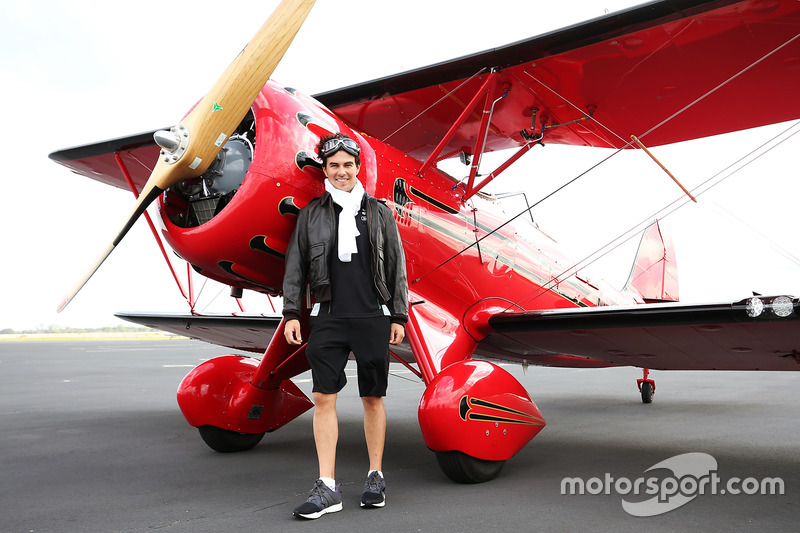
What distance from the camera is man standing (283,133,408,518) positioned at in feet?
10.8

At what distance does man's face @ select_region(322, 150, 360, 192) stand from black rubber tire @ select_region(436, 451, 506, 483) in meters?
1.70

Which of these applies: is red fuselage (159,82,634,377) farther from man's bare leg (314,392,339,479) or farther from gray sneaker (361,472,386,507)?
gray sneaker (361,472,386,507)

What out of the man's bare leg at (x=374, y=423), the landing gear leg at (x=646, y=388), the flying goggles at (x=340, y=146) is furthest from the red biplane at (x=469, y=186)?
the landing gear leg at (x=646, y=388)

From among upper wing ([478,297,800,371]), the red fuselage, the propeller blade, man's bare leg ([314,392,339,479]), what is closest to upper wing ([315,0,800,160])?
the red fuselage

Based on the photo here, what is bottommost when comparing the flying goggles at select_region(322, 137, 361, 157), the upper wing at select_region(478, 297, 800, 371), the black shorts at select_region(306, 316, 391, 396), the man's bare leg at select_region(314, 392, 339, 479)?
the man's bare leg at select_region(314, 392, 339, 479)

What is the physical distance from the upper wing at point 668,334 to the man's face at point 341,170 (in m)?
1.91

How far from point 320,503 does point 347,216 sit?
147 cm

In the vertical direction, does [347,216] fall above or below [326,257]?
above

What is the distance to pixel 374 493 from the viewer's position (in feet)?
10.5

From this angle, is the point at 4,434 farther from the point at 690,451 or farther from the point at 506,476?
the point at 690,451

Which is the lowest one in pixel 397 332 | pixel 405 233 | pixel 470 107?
pixel 397 332

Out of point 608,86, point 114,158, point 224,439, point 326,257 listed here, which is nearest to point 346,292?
point 326,257

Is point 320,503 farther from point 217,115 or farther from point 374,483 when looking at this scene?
point 217,115

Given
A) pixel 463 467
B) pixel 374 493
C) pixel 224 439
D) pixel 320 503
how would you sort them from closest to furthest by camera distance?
pixel 320 503 < pixel 374 493 < pixel 463 467 < pixel 224 439
